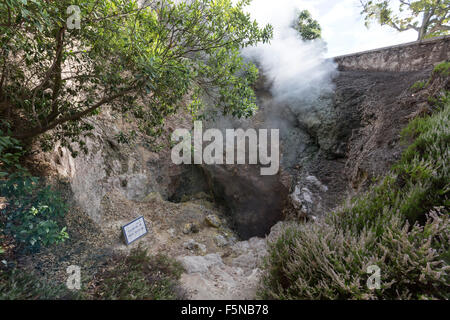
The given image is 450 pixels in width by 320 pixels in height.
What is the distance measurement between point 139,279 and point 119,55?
2.59 metres

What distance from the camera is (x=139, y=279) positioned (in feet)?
6.79

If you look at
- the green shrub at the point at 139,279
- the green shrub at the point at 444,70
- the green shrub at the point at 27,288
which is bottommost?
the green shrub at the point at 139,279

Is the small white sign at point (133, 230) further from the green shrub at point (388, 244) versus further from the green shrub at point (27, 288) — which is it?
the green shrub at point (388, 244)

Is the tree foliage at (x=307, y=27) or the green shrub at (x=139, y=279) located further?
the tree foliage at (x=307, y=27)

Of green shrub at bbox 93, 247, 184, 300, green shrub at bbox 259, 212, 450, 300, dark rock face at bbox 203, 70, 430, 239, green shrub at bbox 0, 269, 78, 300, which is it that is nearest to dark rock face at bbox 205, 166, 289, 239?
dark rock face at bbox 203, 70, 430, 239

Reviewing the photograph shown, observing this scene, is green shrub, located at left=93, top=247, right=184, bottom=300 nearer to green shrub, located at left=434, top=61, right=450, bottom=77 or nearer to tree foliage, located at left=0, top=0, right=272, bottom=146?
tree foliage, located at left=0, top=0, right=272, bottom=146

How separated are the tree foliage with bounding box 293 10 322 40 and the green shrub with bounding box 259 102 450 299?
8.58 m

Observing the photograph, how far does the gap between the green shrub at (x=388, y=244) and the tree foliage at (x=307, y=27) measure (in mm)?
8583

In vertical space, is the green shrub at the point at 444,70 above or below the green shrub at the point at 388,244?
above

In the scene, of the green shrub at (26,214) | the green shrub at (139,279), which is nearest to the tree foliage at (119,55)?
the green shrub at (26,214)

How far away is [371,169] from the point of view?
3.59 m

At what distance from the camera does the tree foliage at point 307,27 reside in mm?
9414

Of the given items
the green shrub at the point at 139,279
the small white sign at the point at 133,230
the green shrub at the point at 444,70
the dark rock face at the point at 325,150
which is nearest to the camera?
the green shrub at the point at 139,279
